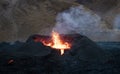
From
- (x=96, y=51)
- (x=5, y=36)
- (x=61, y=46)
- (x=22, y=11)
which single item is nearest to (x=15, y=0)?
(x=22, y=11)

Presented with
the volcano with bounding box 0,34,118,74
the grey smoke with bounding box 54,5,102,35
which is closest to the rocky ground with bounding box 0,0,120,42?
the grey smoke with bounding box 54,5,102,35

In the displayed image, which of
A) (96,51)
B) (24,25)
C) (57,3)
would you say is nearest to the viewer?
(96,51)

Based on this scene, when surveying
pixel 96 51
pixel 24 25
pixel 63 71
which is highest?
pixel 24 25

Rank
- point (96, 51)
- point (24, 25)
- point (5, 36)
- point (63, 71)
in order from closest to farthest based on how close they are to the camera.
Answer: point (63, 71) → point (96, 51) → point (5, 36) → point (24, 25)

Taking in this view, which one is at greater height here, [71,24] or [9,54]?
[71,24]

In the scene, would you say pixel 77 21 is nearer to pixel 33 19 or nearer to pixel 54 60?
pixel 33 19

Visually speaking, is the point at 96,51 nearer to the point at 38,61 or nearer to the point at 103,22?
the point at 38,61

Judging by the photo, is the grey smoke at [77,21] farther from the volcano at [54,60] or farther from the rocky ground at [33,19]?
the volcano at [54,60]

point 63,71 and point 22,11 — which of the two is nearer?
point 63,71
